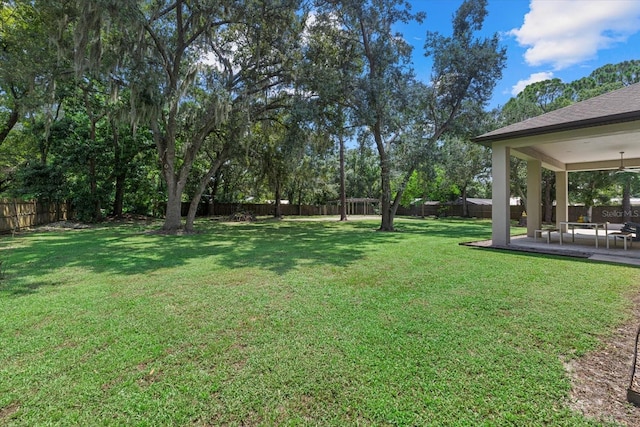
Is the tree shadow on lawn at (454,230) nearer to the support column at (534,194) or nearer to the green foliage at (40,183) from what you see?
the support column at (534,194)

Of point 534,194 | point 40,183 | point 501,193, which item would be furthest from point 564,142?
point 40,183

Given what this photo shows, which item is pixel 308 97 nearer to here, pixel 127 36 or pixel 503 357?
pixel 127 36

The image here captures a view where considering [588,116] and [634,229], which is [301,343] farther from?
[634,229]

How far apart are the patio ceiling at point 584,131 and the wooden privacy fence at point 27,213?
16.4m

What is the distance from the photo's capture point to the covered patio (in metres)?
6.20

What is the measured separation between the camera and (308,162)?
1706 centimetres

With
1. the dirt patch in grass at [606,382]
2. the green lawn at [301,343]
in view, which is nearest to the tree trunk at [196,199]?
the green lawn at [301,343]

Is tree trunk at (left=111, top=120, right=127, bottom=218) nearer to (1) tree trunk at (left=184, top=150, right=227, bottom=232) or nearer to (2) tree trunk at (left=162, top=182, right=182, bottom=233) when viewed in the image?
(2) tree trunk at (left=162, top=182, right=182, bottom=233)

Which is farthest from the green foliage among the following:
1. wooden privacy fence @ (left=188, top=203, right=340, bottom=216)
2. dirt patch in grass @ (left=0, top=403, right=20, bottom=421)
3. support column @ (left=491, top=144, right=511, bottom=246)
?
support column @ (left=491, top=144, right=511, bottom=246)

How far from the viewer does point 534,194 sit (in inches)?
403

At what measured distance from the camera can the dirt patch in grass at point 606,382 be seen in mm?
1836

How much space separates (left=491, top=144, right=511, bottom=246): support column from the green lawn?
2.53 m

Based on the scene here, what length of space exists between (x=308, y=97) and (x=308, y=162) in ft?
17.7

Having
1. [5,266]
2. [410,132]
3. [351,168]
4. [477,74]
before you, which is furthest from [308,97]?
[351,168]
